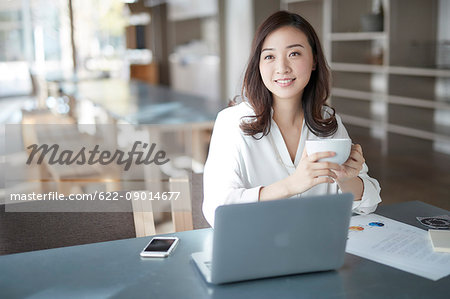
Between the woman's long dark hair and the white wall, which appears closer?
the woman's long dark hair

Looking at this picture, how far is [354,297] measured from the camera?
1037mm

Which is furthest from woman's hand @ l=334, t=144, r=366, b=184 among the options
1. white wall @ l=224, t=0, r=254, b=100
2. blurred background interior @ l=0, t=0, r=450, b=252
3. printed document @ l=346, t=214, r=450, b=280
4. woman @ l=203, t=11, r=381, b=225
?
white wall @ l=224, t=0, r=254, b=100

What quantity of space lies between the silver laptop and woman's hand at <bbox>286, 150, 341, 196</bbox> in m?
0.17


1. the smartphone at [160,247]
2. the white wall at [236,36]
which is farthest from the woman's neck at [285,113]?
the white wall at [236,36]

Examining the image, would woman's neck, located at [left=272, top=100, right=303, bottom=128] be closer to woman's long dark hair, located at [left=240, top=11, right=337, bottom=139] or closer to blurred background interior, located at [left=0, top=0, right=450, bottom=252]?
woman's long dark hair, located at [left=240, top=11, right=337, bottom=139]

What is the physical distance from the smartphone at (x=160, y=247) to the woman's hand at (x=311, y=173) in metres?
0.34

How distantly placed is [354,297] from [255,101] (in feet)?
2.62

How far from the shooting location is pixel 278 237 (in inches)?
42.1

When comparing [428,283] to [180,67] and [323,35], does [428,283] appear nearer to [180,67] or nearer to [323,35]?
[323,35]

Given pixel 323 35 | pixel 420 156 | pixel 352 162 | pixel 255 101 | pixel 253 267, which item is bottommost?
pixel 420 156

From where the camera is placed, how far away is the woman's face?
157 cm

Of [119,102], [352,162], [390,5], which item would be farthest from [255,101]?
[390,5]

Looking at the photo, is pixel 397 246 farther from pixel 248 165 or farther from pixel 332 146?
pixel 248 165

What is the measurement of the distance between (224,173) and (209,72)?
269 inches
